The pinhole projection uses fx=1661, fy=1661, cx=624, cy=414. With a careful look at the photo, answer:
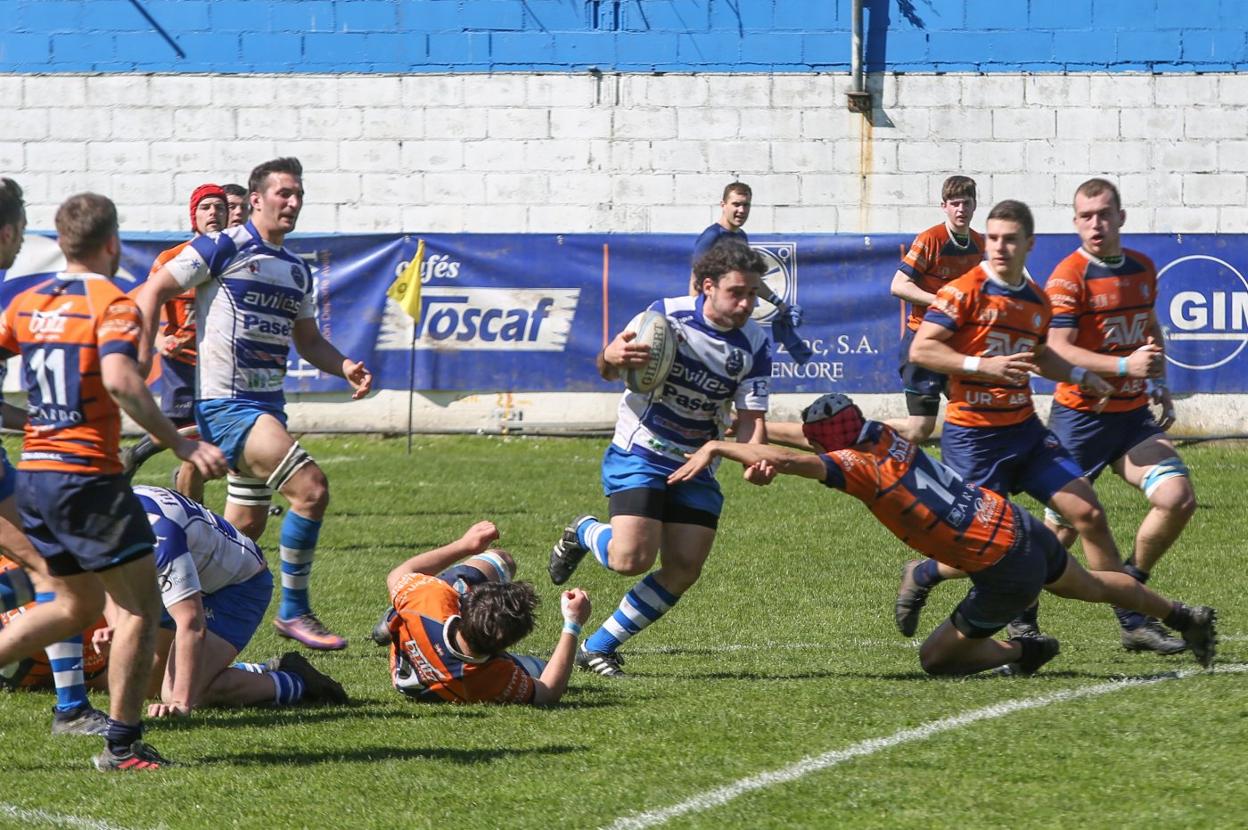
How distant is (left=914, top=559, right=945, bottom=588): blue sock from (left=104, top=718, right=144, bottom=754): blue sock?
3.65 metres

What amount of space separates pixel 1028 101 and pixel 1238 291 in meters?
2.88

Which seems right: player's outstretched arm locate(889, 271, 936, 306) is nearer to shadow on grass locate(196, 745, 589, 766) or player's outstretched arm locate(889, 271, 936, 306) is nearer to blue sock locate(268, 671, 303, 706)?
blue sock locate(268, 671, 303, 706)

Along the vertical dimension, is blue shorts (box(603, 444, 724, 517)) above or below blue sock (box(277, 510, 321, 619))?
above

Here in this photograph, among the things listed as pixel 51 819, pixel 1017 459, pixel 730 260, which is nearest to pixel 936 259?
pixel 1017 459

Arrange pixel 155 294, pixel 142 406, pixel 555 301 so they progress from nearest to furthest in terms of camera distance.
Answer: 1. pixel 142 406
2. pixel 155 294
3. pixel 555 301

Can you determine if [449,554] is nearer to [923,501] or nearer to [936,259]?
[923,501]

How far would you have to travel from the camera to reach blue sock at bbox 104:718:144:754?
5336 mm

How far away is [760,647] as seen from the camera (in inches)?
314

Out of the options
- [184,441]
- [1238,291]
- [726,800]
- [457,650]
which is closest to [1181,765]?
[726,800]

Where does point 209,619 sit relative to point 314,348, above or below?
below

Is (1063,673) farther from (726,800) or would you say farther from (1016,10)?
(1016,10)

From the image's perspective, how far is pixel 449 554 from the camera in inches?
288

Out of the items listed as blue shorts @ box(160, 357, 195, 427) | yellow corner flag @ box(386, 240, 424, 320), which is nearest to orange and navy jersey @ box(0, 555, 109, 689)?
blue shorts @ box(160, 357, 195, 427)

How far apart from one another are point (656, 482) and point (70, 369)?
281cm
